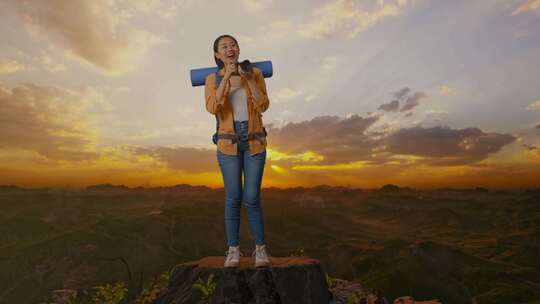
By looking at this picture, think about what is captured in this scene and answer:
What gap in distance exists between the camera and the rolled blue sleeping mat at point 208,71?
6984 millimetres

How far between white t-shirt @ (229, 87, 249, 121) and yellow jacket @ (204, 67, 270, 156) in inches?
2.4

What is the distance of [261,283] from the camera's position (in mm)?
6906

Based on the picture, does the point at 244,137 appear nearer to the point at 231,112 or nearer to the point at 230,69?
the point at 231,112

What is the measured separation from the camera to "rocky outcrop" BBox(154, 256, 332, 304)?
6.89 metres

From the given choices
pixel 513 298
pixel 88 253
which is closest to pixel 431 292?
pixel 513 298

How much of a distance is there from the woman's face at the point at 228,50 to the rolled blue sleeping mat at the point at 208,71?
24.2 inches

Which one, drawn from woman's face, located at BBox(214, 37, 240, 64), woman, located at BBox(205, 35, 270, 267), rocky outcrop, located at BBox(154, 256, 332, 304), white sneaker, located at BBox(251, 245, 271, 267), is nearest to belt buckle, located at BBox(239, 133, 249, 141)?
woman, located at BBox(205, 35, 270, 267)

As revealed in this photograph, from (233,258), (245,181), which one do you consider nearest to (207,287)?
(233,258)

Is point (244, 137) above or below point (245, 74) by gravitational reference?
below

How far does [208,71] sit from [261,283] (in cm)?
364

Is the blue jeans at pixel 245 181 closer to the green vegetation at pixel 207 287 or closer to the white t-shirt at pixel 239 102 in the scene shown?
the white t-shirt at pixel 239 102

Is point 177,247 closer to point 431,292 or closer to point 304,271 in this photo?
point 431,292

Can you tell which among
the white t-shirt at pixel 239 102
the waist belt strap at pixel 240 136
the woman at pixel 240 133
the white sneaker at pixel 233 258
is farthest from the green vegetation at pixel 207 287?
Answer: the white t-shirt at pixel 239 102

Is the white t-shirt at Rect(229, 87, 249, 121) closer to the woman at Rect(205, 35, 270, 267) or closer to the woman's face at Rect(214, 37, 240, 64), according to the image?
the woman at Rect(205, 35, 270, 267)
